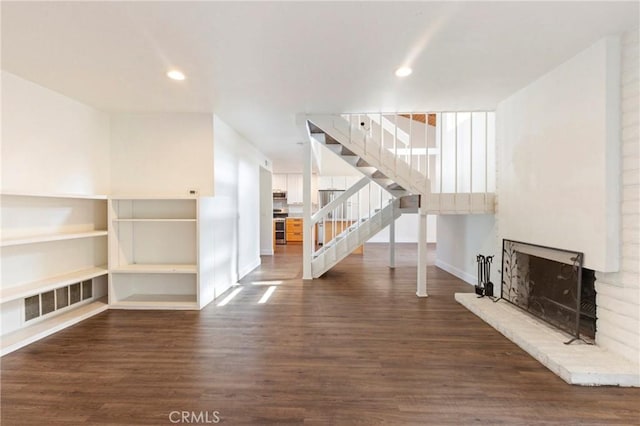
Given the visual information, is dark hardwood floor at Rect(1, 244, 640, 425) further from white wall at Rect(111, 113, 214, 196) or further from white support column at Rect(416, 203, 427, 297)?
white wall at Rect(111, 113, 214, 196)

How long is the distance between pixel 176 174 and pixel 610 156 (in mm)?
4620

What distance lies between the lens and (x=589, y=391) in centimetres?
195

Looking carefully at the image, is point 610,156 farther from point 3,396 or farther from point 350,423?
point 3,396

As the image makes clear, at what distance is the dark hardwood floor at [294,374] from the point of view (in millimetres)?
1734

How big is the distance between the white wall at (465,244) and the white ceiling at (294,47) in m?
1.95

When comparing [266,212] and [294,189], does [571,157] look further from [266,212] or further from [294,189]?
[294,189]

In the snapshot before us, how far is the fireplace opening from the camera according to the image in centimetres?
257

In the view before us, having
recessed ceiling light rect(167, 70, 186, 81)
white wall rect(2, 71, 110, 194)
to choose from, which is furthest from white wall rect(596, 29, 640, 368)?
white wall rect(2, 71, 110, 194)

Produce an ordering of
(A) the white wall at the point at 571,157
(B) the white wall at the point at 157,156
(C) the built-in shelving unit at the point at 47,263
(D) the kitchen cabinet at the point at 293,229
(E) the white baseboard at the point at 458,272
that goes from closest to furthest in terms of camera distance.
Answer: (A) the white wall at the point at 571,157, (C) the built-in shelving unit at the point at 47,263, (B) the white wall at the point at 157,156, (E) the white baseboard at the point at 458,272, (D) the kitchen cabinet at the point at 293,229

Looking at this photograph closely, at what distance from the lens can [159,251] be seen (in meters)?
3.92

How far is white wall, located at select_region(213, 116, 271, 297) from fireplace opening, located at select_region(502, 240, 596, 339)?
390cm

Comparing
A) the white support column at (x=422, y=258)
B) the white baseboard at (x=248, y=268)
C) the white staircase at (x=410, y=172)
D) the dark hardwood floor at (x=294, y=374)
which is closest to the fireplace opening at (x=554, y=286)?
the dark hardwood floor at (x=294, y=374)

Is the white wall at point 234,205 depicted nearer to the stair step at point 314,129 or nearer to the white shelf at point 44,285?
the stair step at point 314,129

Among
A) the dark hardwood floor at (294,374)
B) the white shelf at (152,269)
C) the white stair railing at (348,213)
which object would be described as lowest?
the dark hardwood floor at (294,374)
